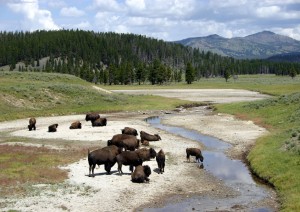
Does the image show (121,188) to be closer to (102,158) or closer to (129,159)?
(102,158)

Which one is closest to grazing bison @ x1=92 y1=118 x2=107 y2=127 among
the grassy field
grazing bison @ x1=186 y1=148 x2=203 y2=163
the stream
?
the grassy field

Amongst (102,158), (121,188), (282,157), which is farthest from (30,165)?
(282,157)

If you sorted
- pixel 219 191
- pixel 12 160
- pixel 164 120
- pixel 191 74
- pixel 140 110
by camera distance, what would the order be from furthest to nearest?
pixel 191 74 < pixel 140 110 < pixel 164 120 < pixel 12 160 < pixel 219 191

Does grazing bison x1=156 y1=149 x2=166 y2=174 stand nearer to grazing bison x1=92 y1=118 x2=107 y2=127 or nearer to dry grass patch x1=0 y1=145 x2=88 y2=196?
dry grass patch x1=0 y1=145 x2=88 y2=196

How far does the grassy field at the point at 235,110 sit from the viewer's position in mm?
26375

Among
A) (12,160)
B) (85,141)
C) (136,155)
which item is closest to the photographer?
(136,155)

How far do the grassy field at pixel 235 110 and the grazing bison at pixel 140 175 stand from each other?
5866 mm

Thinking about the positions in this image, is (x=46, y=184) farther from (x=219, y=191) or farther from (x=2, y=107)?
(x=2, y=107)

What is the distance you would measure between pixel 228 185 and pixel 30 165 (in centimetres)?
1327

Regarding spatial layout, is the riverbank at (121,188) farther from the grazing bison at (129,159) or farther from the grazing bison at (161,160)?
the grazing bison at (129,159)

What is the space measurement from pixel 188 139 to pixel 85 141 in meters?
10.2

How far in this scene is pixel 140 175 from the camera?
2572cm

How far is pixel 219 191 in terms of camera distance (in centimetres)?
2438

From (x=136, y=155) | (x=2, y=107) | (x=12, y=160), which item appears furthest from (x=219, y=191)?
(x=2, y=107)
